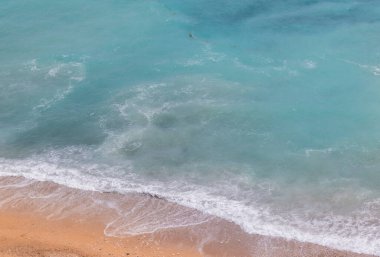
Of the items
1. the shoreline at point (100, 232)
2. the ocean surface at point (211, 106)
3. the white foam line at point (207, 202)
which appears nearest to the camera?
the shoreline at point (100, 232)

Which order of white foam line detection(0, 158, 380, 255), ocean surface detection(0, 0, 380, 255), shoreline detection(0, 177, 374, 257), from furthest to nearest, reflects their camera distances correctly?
ocean surface detection(0, 0, 380, 255) < white foam line detection(0, 158, 380, 255) < shoreline detection(0, 177, 374, 257)

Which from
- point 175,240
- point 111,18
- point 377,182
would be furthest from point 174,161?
point 111,18

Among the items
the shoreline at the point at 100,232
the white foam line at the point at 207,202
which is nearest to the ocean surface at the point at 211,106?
the white foam line at the point at 207,202

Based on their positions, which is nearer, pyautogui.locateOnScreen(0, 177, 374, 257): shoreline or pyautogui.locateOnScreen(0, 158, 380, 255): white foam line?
pyautogui.locateOnScreen(0, 177, 374, 257): shoreline

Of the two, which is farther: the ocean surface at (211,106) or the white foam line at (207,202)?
the ocean surface at (211,106)

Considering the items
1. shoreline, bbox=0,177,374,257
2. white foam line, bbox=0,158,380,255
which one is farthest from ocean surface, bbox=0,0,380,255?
shoreline, bbox=0,177,374,257

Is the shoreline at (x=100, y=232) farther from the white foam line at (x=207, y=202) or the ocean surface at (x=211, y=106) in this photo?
the ocean surface at (x=211, y=106)

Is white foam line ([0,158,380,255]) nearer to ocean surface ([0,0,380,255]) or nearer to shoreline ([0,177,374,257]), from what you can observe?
ocean surface ([0,0,380,255])
